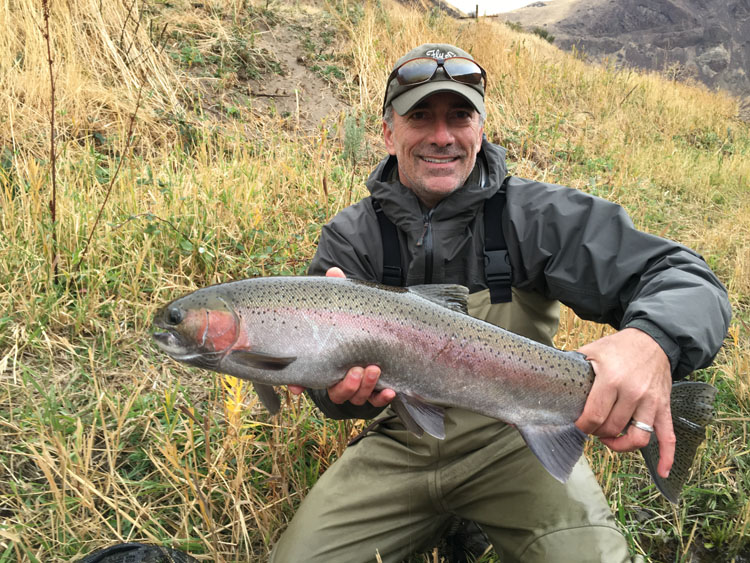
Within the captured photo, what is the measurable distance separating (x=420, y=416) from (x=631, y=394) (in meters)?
0.78

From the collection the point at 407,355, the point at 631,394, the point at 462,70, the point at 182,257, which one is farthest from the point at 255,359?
the point at 182,257

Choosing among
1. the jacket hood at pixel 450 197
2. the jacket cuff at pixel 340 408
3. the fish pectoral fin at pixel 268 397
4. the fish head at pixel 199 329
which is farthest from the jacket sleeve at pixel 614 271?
the fish head at pixel 199 329

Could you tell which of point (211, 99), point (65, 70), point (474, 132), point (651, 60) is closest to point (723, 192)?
point (474, 132)

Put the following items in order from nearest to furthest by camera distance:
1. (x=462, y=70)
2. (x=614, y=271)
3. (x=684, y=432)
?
(x=684, y=432)
(x=614, y=271)
(x=462, y=70)

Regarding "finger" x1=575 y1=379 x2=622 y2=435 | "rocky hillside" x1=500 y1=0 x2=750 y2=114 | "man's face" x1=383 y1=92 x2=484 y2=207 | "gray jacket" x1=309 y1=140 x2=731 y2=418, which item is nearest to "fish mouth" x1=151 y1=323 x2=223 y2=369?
"gray jacket" x1=309 y1=140 x2=731 y2=418

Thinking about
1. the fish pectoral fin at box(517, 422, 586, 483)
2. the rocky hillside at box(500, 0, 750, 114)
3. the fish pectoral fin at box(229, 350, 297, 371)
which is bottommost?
the fish pectoral fin at box(517, 422, 586, 483)

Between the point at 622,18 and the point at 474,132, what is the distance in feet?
189

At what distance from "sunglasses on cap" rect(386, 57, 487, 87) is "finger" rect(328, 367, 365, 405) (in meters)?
1.63

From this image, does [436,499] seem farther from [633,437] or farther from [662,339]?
[662,339]

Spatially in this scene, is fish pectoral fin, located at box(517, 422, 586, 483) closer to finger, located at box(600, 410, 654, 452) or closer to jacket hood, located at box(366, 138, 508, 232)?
finger, located at box(600, 410, 654, 452)

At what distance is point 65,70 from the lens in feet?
19.1

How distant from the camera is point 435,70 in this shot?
286cm

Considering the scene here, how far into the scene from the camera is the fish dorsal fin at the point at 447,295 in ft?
7.18

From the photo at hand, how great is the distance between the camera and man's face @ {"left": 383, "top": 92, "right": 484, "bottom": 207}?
9.39 ft
